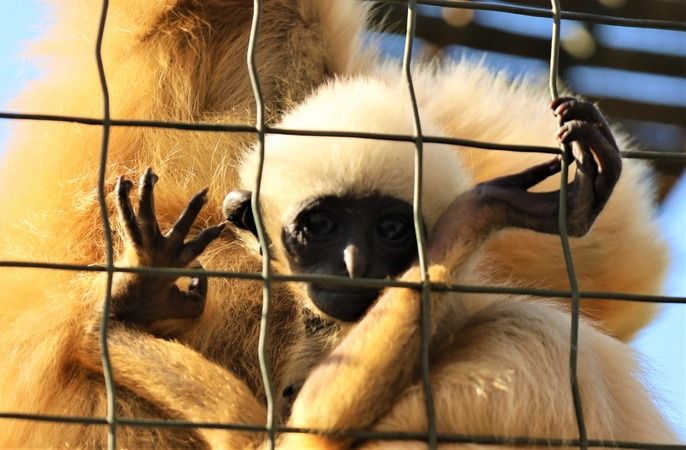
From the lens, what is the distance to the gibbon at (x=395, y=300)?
263cm

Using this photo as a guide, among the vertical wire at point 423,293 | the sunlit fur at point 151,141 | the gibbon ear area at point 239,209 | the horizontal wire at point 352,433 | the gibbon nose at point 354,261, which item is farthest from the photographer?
the sunlit fur at point 151,141

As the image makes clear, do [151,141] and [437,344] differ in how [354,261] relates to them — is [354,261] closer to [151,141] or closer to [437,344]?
[437,344]

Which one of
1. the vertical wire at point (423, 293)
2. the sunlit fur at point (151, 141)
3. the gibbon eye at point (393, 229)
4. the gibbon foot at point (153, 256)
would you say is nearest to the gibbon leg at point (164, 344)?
the gibbon foot at point (153, 256)

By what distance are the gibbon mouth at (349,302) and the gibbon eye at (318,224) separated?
0.19 meters

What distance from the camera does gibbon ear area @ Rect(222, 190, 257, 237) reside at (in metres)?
3.23

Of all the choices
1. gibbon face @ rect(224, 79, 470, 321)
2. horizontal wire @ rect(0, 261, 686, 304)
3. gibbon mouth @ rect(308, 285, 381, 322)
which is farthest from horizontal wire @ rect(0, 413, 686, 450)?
gibbon face @ rect(224, 79, 470, 321)

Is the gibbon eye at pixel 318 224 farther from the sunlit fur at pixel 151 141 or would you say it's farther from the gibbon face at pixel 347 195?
the sunlit fur at pixel 151 141

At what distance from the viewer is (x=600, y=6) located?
18.5ft

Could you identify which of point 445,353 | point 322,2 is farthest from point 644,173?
point 445,353

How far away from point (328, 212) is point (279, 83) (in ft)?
2.46

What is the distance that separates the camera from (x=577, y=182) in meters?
2.55

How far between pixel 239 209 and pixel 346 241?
1.07 feet

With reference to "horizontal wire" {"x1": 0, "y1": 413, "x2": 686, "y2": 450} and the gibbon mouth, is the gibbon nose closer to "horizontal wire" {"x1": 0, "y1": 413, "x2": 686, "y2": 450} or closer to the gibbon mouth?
the gibbon mouth

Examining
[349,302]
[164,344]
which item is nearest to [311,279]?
[349,302]
